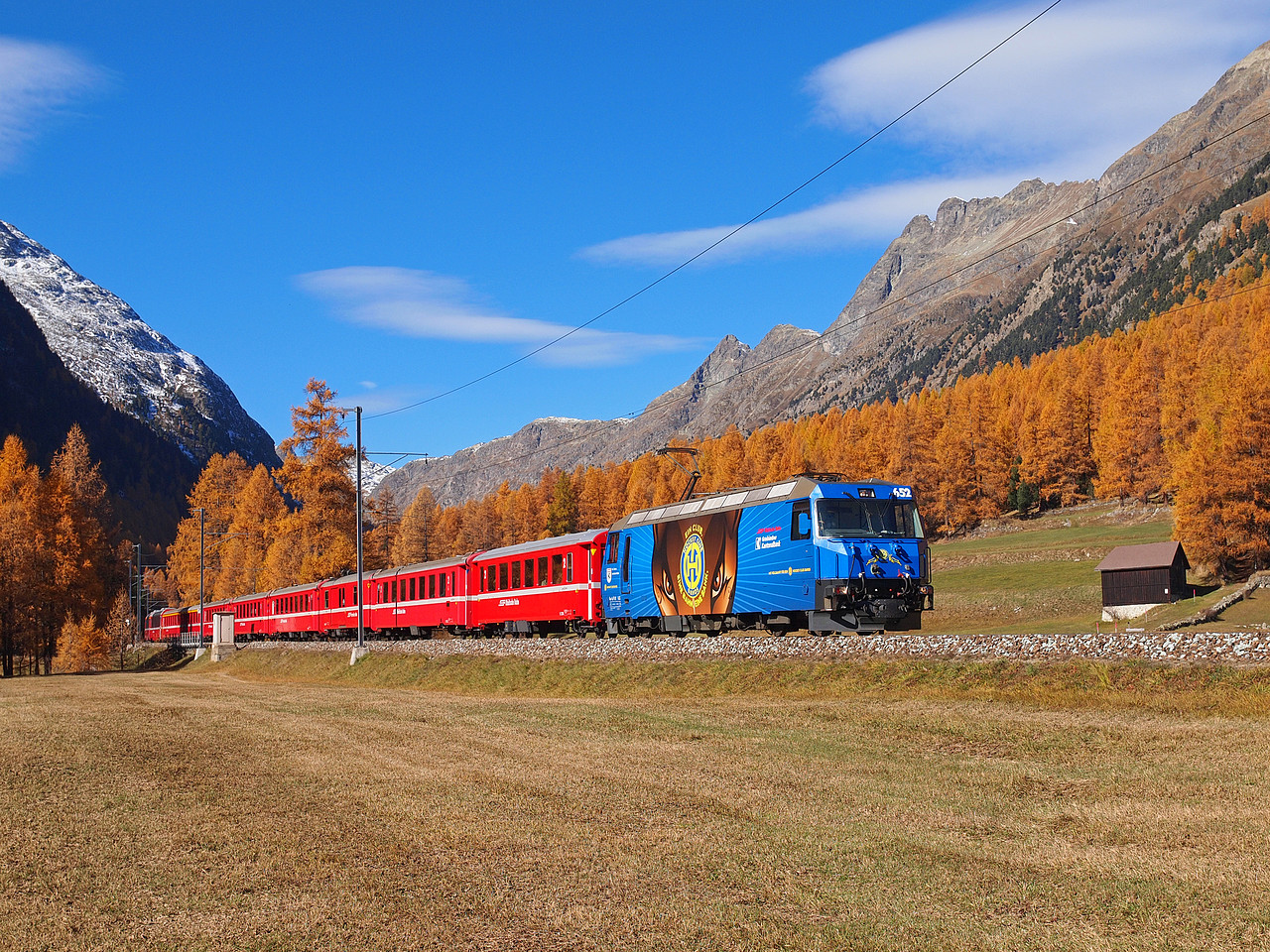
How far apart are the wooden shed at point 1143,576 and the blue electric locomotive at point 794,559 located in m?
33.5

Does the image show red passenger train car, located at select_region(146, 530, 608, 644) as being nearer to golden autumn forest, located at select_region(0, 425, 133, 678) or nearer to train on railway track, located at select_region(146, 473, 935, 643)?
train on railway track, located at select_region(146, 473, 935, 643)

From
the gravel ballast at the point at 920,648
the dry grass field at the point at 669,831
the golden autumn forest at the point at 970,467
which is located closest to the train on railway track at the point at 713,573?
the gravel ballast at the point at 920,648

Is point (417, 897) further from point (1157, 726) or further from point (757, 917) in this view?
point (1157, 726)

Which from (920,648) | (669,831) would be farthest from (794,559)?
(669,831)

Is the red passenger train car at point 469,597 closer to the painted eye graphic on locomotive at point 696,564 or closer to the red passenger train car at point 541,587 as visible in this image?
the red passenger train car at point 541,587

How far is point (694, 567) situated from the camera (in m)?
32.2

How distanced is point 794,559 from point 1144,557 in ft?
128

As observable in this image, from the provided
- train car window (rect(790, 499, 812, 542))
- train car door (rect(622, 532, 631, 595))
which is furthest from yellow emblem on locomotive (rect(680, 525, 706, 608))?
train car window (rect(790, 499, 812, 542))

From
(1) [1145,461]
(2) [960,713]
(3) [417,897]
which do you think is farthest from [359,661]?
(1) [1145,461]

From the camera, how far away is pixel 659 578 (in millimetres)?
33938

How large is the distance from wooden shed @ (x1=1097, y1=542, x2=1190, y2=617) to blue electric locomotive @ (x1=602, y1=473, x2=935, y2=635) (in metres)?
33.5

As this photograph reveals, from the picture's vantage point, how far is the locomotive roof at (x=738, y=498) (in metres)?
27.0

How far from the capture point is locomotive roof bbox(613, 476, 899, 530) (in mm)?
26984

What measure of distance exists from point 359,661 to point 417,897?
3513 centimetres
